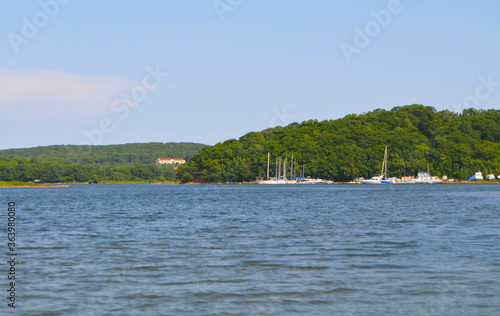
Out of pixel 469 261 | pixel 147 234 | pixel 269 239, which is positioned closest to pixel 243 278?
pixel 469 261

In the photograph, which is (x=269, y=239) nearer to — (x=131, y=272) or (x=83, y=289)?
(x=131, y=272)

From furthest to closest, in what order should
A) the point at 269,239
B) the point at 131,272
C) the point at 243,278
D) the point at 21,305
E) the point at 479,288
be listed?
the point at 269,239 < the point at 131,272 < the point at 243,278 < the point at 479,288 < the point at 21,305

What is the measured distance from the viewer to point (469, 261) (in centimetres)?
2009

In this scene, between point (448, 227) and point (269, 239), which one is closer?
point (269, 239)

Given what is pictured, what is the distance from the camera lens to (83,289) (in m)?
16.0

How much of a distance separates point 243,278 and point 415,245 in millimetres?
10163

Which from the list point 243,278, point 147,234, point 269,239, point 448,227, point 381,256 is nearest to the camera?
point 243,278

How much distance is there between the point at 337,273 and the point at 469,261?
5244 millimetres

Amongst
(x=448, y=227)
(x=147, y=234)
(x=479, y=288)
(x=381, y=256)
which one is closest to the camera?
(x=479, y=288)

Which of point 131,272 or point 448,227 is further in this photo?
point 448,227

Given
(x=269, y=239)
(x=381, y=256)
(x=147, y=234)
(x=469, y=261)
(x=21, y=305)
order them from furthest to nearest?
(x=147, y=234) → (x=269, y=239) → (x=381, y=256) → (x=469, y=261) → (x=21, y=305)

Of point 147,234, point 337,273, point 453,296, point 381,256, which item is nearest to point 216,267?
point 337,273

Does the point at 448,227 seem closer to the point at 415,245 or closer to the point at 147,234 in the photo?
the point at 415,245

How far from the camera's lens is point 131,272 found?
736 inches
